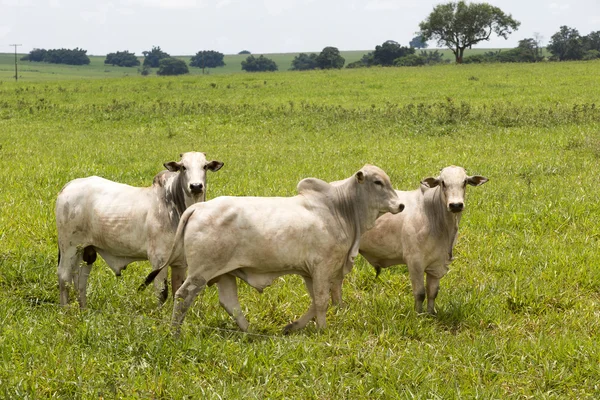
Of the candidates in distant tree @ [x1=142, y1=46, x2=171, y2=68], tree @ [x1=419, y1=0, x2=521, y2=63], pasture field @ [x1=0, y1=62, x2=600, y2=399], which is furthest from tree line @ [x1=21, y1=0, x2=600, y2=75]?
pasture field @ [x1=0, y1=62, x2=600, y2=399]

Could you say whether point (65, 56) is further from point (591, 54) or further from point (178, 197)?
point (178, 197)

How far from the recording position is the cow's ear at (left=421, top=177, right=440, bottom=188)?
7254 mm

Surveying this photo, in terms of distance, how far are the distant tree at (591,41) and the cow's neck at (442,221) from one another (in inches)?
4213

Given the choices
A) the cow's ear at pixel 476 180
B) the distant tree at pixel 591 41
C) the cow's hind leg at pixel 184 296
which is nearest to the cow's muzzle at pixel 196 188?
the cow's hind leg at pixel 184 296

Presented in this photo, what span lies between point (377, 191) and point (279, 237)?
115 cm

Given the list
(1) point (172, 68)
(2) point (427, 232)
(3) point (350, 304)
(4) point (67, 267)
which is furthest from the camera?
(1) point (172, 68)

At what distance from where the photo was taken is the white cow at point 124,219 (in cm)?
705

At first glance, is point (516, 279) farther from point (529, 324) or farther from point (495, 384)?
point (495, 384)

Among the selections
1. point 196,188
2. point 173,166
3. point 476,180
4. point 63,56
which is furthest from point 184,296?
point 63,56

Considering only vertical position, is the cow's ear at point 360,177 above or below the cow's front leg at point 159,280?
above

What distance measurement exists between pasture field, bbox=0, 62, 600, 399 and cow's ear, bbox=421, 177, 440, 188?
1.28 m

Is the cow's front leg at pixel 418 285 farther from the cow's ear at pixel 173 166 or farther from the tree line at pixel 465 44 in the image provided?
the tree line at pixel 465 44

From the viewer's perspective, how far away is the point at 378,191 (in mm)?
6875

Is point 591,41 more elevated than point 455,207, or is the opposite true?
point 591,41
